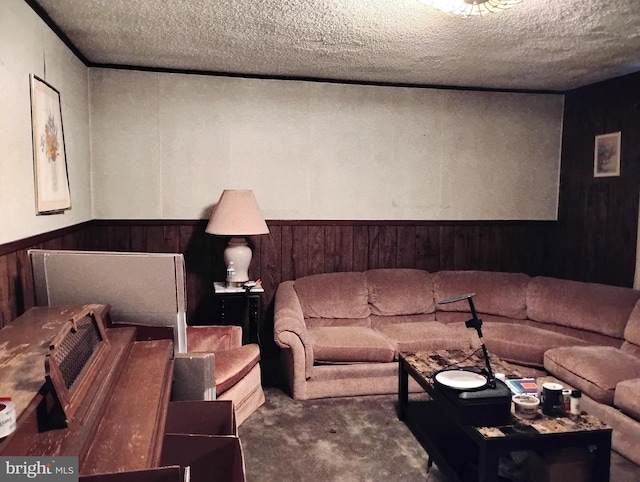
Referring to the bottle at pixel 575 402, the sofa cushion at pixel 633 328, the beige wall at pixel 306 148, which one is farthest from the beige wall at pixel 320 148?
the bottle at pixel 575 402

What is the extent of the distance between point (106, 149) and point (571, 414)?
3.61 m

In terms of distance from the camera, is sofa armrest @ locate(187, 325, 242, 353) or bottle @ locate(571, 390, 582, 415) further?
sofa armrest @ locate(187, 325, 242, 353)

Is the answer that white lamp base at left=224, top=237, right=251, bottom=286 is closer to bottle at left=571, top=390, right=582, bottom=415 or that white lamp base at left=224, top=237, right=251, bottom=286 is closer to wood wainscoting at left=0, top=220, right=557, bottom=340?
wood wainscoting at left=0, top=220, right=557, bottom=340

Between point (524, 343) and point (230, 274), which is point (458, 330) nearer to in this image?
point (524, 343)

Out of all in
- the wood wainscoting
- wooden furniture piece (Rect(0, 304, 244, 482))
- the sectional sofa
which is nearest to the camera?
wooden furniture piece (Rect(0, 304, 244, 482))

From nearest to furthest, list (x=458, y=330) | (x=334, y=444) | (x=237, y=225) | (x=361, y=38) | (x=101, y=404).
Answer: (x=101, y=404) → (x=334, y=444) → (x=361, y=38) → (x=237, y=225) → (x=458, y=330)

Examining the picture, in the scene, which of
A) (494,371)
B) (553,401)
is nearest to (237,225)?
(494,371)

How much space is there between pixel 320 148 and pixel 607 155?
238 cm

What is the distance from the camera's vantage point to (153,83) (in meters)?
3.96

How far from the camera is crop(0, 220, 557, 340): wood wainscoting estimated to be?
4.06 meters

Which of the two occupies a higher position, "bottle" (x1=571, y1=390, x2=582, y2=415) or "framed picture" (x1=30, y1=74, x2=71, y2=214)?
"framed picture" (x1=30, y1=74, x2=71, y2=214)

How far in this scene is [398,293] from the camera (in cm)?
410

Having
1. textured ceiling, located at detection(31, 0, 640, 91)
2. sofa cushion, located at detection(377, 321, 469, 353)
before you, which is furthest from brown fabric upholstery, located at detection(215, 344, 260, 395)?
textured ceiling, located at detection(31, 0, 640, 91)

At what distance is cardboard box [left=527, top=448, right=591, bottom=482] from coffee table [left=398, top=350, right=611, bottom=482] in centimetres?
5
